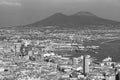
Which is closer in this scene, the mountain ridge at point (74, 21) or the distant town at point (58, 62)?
the distant town at point (58, 62)

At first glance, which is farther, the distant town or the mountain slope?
the mountain slope

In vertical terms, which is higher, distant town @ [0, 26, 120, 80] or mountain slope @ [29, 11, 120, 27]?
mountain slope @ [29, 11, 120, 27]

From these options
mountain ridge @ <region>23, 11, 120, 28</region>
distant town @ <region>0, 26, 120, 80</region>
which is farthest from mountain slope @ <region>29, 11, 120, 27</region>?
distant town @ <region>0, 26, 120, 80</region>

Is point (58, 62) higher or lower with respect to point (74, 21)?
lower

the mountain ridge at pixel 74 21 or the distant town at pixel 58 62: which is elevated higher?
the mountain ridge at pixel 74 21

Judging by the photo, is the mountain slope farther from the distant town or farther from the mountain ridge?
the distant town

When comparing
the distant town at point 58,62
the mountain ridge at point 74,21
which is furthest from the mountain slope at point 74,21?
the distant town at point 58,62

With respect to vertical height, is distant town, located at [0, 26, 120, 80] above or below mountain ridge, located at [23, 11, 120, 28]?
below

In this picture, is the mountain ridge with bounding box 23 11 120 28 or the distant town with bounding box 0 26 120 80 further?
the mountain ridge with bounding box 23 11 120 28

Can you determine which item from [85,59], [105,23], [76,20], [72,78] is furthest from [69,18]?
[72,78]

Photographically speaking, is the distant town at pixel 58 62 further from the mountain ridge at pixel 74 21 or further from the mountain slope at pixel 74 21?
the mountain slope at pixel 74 21

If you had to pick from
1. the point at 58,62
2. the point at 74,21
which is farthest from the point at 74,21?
the point at 58,62

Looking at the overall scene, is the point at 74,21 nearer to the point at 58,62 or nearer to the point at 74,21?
the point at 74,21
